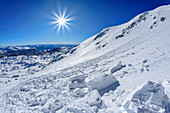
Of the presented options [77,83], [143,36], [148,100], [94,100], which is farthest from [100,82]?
[143,36]

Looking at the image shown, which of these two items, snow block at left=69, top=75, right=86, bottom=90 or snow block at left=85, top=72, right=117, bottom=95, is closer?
snow block at left=85, top=72, right=117, bottom=95

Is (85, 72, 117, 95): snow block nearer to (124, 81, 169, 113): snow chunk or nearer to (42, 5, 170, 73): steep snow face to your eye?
(124, 81, 169, 113): snow chunk

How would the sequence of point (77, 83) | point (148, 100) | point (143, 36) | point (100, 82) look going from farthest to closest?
point (143, 36)
point (77, 83)
point (100, 82)
point (148, 100)

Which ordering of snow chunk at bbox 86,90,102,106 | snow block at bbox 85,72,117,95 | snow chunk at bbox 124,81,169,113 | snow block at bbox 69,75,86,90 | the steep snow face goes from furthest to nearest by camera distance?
the steep snow face
snow block at bbox 69,75,86,90
snow block at bbox 85,72,117,95
snow chunk at bbox 86,90,102,106
snow chunk at bbox 124,81,169,113

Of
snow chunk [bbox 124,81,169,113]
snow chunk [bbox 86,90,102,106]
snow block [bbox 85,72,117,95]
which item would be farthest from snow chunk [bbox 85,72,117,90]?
snow chunk [bbox 124,81,169,113]

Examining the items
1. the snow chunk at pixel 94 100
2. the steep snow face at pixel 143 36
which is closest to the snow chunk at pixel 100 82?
the snow chunk at pixel 94 100

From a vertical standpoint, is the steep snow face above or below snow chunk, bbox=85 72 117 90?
above

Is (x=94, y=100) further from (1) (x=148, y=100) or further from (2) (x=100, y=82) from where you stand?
(1) (x=148, y=100)

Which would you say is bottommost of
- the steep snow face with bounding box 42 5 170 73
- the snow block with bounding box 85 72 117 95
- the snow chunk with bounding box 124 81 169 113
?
the snow chunk with bounding box 124 81 169 113

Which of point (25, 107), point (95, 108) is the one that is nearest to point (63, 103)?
point (95, 108)

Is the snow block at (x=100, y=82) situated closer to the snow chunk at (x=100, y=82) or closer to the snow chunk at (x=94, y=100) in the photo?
the snow chunk at (x=100, y=82)

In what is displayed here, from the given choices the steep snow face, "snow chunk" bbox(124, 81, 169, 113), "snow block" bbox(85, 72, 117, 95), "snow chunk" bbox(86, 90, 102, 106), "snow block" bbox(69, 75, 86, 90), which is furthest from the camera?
the steep snow face

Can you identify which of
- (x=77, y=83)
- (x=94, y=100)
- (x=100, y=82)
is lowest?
(x=94, y=100)

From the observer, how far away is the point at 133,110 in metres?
2.89
